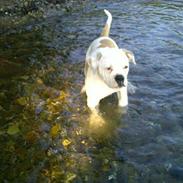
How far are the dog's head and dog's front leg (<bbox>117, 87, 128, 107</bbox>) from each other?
0.49 metres

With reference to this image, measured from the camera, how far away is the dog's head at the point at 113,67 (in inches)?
291

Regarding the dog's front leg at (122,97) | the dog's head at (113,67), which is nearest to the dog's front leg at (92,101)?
the dog's front leg at (122,97)

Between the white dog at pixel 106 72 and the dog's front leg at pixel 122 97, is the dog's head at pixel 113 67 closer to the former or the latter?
the white dog at pixel 106 72

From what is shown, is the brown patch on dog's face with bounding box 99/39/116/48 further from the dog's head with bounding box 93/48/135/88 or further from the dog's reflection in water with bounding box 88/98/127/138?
the dog's reflection in water with bounding box 88/98/127/138

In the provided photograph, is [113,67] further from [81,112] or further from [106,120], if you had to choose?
[81,112]

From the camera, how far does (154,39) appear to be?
12.2 metres

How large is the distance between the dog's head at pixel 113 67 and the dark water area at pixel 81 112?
93 cm

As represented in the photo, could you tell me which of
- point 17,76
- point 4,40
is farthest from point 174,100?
point 4,40

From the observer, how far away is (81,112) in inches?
336

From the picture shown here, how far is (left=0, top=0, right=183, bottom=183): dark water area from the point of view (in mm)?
6754

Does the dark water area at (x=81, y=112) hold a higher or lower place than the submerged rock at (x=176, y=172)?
lower

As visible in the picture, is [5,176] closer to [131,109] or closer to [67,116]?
[67,116]

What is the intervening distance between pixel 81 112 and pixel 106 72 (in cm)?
133

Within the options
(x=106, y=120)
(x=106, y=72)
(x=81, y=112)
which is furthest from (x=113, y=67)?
(x=81, y=112)
